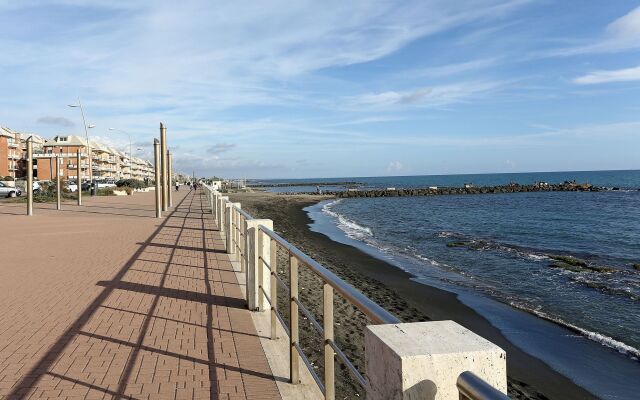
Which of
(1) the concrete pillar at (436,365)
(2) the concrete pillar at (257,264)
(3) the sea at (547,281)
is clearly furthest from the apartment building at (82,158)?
(1) the concrete pillar at (436,365)

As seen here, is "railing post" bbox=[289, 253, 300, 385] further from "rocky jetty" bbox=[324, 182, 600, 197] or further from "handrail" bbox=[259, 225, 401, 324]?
"rocky jetty" bbox=[324, 182, 600, 197]

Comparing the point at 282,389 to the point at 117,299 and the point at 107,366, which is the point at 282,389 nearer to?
the point at 107,366

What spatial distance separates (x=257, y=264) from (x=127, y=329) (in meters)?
1.46

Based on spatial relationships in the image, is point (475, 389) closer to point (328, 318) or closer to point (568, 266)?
point (328, 318)

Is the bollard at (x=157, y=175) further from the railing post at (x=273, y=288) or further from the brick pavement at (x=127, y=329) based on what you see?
the railing post at (x=273, y=288)

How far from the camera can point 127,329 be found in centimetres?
504

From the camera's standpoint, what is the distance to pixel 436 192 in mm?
80188

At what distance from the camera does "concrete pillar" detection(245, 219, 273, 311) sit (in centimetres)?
540

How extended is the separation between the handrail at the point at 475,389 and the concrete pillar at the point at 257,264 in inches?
156

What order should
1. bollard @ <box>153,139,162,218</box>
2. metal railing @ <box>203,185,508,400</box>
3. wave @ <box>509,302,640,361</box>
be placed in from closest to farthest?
metal railing @ <box>203,185,508,400</box>
wave @ <box>509,302,640,361</box>
bollard @ <box>153,139,162,218</box>

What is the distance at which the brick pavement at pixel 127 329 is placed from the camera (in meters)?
3.69

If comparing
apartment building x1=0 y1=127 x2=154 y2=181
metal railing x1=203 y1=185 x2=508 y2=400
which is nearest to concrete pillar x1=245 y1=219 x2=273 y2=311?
metal railing x1=203 y1=185 x2=508 y2=400

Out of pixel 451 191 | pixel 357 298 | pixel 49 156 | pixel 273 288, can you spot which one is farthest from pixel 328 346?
pixel 451 191

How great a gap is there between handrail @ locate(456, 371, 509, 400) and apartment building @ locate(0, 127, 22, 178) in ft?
283
